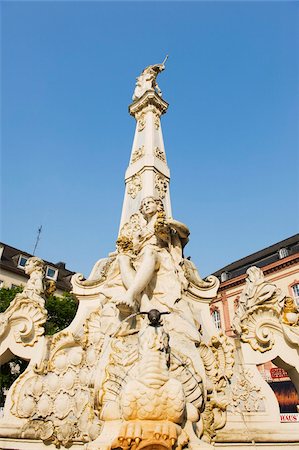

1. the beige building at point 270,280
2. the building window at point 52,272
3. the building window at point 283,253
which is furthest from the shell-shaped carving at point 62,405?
the building window at point 52,272

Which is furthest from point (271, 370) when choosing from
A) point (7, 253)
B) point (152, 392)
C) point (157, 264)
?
point (7, 253)

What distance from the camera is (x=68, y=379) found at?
5.71 m

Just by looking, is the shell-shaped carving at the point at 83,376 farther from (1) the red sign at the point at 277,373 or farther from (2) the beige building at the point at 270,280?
Result: (1) the red sign at the point at 277,373

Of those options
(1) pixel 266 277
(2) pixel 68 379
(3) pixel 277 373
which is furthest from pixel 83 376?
(1) pixel 266 277

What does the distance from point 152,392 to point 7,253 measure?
1338 inches

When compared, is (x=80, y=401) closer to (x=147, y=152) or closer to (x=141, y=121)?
(x=147, y=152)

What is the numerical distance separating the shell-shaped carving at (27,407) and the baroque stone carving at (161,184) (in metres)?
5.61

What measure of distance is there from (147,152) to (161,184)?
1.22m

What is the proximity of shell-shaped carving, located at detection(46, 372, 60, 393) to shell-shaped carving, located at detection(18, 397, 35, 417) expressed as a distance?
0.34m

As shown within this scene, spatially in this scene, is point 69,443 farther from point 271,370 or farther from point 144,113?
point 271,370

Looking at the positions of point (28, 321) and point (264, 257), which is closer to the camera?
point (28, 321)

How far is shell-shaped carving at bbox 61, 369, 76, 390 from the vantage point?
5625mm

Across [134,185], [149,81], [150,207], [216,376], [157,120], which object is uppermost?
[149,81]

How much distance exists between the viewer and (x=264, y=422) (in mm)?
5477
